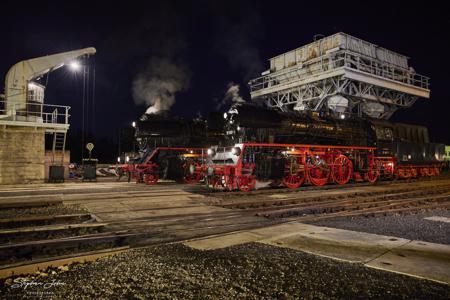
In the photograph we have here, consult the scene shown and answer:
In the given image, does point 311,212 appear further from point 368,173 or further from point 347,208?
point 368,173

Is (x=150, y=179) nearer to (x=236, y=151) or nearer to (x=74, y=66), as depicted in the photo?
(x=236, y=151)

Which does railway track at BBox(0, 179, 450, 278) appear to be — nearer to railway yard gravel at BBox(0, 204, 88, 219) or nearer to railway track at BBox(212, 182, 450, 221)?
railway track at BBox(212, 182, 450, 221)

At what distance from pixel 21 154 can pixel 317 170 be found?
1455 cm

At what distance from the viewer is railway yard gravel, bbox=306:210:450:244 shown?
6.17 metres

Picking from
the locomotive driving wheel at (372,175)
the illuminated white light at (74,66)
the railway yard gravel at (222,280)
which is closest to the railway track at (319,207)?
the railway yard gravel at (222,280)

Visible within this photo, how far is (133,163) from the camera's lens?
17.1 metres

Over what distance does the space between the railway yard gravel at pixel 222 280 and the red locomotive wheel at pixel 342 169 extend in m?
11.5

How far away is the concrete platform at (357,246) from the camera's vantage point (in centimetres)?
427

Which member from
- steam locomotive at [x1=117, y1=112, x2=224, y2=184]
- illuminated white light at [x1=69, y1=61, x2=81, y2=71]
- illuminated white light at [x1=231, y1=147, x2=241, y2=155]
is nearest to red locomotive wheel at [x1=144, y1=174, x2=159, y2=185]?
steam locomotive at [x1=117, y1=112, x2=224, y2=184]

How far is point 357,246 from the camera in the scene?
17.3 ft

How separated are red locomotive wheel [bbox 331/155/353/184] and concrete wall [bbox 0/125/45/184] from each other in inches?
581

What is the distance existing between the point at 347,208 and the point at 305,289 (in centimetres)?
609

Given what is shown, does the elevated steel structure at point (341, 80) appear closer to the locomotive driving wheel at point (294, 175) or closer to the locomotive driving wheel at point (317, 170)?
the locomotive driving wheel at point (317, 170)

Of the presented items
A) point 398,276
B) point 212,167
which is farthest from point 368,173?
point 398,276
